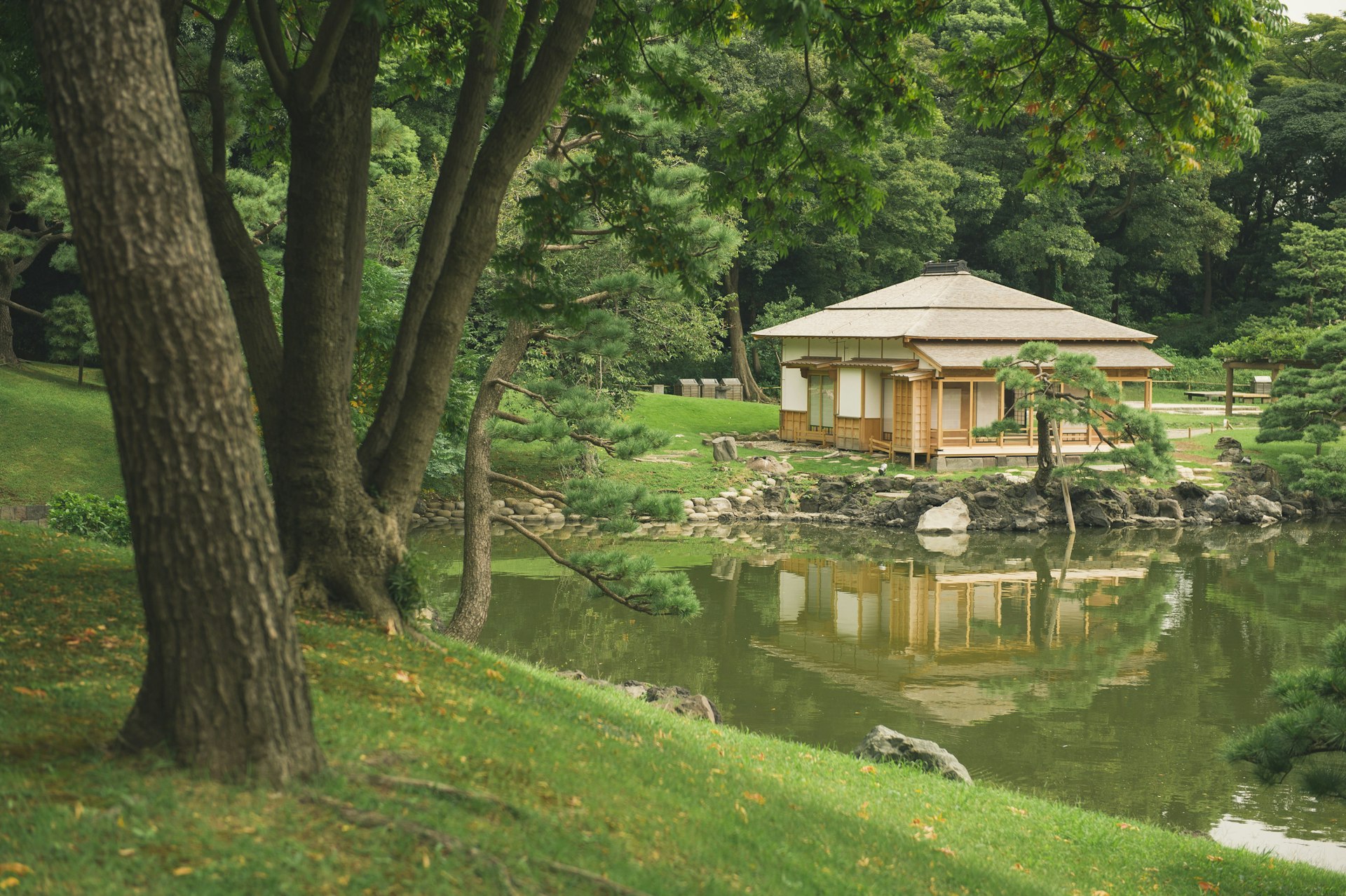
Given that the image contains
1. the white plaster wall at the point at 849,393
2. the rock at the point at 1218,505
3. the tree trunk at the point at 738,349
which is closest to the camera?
the rock at the point at 1218,505

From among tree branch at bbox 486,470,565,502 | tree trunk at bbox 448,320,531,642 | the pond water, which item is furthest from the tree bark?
tree branch at bbox 486,470,565,502

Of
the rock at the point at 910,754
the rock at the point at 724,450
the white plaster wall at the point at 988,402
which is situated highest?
the white plaster wall at the point at 988,402

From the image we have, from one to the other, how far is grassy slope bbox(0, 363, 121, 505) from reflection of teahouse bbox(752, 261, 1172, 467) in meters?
16.8

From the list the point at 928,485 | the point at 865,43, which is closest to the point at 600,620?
the point at 865,43

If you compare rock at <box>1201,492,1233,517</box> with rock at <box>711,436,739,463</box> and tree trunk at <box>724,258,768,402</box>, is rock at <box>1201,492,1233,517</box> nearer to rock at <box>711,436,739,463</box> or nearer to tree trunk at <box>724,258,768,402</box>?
rock at <box>711,436,739,463</box>

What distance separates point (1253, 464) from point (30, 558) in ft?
82.5

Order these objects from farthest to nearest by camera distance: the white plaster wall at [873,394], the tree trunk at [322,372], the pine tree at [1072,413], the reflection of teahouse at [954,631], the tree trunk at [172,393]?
the white plaster wall at [873,394], the pine tree at [1072,413], the reflection of teahouse at [954,631], the tree trunk at [322,372], the tree trunk at [172,393]

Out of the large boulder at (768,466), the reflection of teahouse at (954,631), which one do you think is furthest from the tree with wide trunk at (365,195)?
the large boulder at (768,466)

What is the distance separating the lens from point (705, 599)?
1602 centimetres

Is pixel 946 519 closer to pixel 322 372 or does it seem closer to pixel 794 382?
pixel 794 382

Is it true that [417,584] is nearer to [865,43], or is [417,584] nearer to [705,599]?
[865,43]

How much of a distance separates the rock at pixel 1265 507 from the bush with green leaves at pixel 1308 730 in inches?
768

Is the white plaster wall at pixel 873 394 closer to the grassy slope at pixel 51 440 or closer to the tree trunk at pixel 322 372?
the grassy slope at pixel 51 440

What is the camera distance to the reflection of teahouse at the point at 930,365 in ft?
86.5
